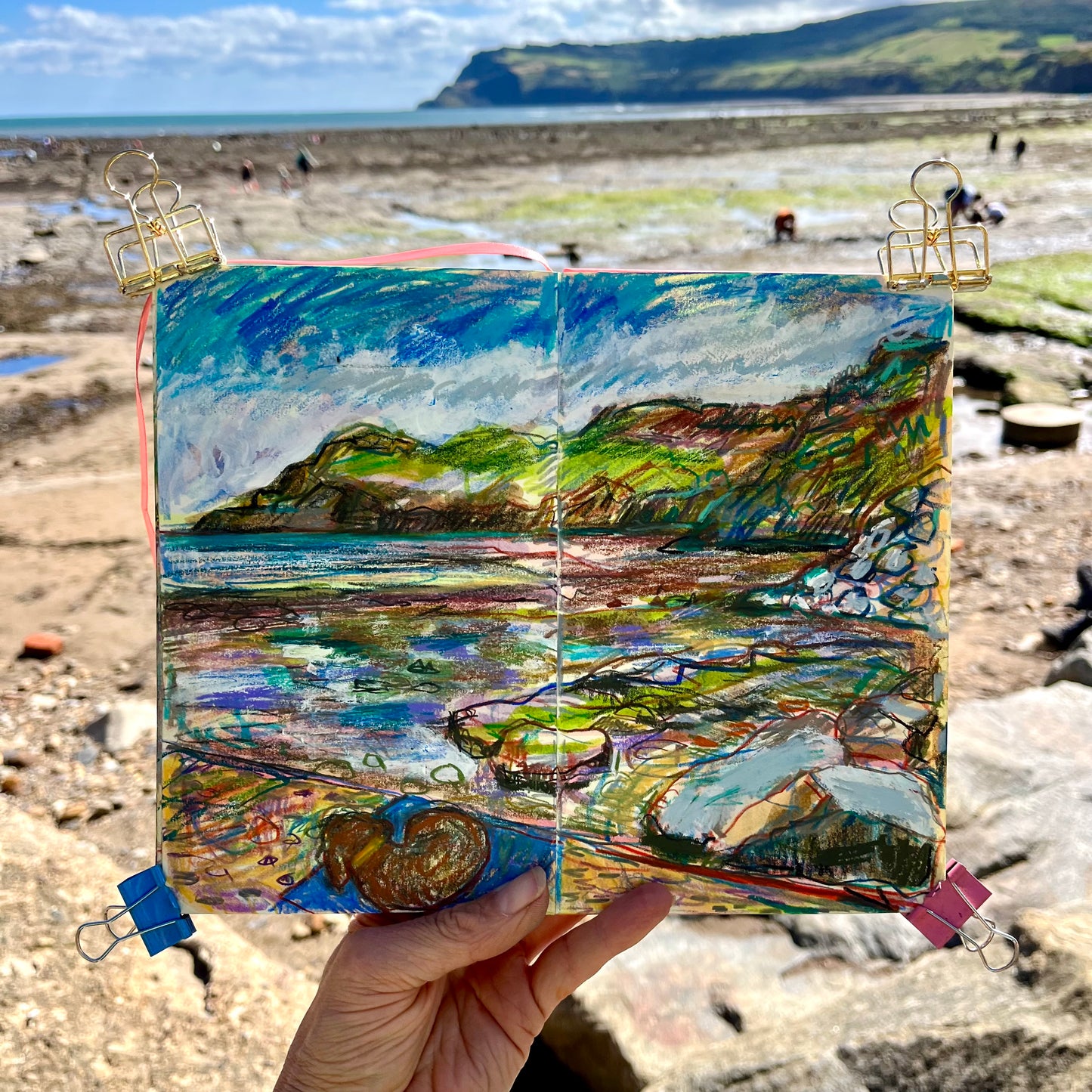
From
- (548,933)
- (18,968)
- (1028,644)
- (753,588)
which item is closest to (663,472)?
(753,588)

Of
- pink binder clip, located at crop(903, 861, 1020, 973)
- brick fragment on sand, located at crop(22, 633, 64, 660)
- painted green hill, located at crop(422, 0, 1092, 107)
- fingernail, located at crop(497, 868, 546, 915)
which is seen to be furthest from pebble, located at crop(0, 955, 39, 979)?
painted green hill, located at crop(422, 0, 1092, 107)

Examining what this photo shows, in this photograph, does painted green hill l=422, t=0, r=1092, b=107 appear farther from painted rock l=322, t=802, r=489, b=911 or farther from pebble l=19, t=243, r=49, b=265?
painted rock l=322, t=802, r=489, b=911

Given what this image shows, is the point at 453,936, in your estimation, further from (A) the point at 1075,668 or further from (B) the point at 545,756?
(A) the point at 1075,668

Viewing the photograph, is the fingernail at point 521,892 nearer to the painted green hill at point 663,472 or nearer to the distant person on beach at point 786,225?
the painted green hill at point 663,472

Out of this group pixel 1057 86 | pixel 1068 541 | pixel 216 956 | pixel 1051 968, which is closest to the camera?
pixel 1051 968

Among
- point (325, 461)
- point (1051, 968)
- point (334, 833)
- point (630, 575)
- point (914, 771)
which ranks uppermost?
point (325, 461)

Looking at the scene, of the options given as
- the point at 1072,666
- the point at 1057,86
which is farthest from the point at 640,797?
the point at 1057,86

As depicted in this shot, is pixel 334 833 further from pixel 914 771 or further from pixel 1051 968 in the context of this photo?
pixel 1051 968
